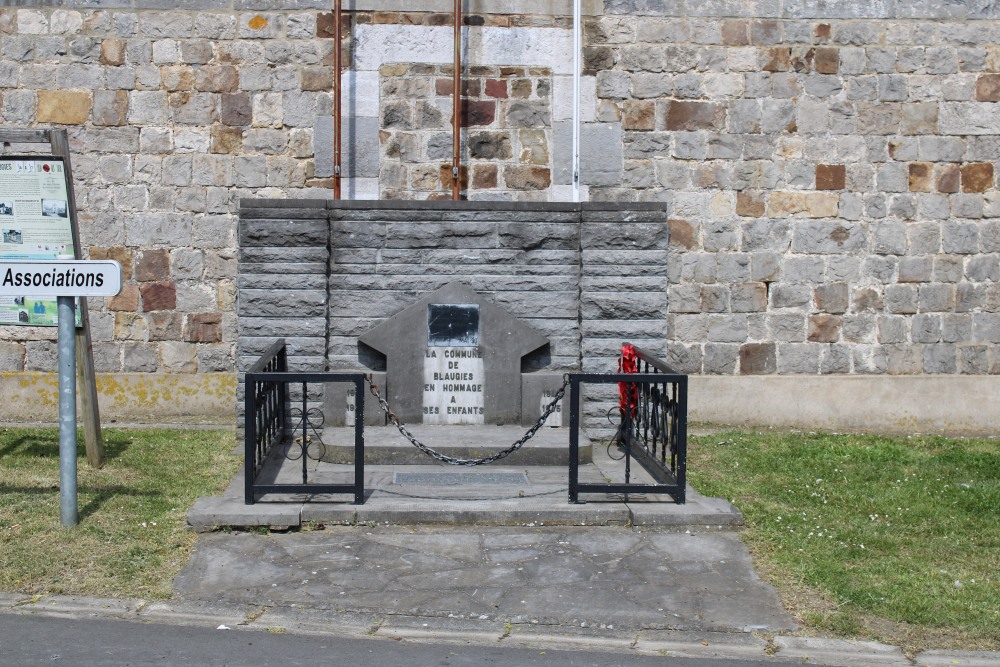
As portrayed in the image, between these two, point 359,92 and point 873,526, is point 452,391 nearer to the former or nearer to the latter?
point 359,92

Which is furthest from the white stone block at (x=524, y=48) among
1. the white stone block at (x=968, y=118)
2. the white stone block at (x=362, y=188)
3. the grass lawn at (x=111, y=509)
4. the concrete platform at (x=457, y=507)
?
the concrete platform at (x=457, y=507)

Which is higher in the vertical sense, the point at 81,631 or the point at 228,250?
the point at 228,250

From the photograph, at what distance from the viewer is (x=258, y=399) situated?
808cm

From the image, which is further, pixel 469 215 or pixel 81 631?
pixel 469 215

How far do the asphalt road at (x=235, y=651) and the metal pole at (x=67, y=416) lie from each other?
5.10 feet

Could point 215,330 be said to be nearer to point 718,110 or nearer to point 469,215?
point 469,215

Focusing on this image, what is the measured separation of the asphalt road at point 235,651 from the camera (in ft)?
17.7

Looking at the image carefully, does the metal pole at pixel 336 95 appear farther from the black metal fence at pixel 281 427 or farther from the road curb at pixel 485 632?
the road curb at pixel 485 632

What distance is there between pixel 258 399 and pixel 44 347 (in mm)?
4438

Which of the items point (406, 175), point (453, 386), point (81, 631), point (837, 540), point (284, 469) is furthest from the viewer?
point (406, 175)

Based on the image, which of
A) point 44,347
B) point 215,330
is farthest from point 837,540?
point 44,347

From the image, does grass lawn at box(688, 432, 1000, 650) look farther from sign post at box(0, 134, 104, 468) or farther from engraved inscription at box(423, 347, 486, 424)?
sign post at box(0, 134, 104, 468)

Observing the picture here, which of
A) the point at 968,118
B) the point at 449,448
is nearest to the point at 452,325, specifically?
the point at 449,448

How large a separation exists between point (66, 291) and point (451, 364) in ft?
11.7
